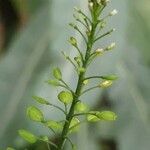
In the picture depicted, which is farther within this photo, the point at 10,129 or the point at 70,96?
the point at 10,129

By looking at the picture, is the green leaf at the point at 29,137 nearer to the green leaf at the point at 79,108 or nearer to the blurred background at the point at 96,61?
the green leaf at the point at 79,108

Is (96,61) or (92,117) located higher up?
(96,61)

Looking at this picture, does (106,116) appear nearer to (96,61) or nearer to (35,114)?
(35,114)

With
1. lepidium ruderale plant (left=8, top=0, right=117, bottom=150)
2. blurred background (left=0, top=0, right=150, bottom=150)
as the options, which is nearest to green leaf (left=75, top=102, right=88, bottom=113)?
lepidium ruderale plant (left=8, top=0, right=117, bottom=150)

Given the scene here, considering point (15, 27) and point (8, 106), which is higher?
point (15, 27)

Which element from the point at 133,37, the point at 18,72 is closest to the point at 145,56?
the point at 133,37

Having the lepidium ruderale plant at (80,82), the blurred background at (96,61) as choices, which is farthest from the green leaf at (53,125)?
the blurred background at (96,61)

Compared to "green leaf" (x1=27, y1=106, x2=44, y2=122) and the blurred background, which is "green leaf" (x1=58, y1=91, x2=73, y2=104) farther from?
the blurred background

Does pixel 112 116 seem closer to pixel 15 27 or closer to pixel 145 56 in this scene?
pixel 145 56

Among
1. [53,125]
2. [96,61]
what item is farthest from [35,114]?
[96,61]
